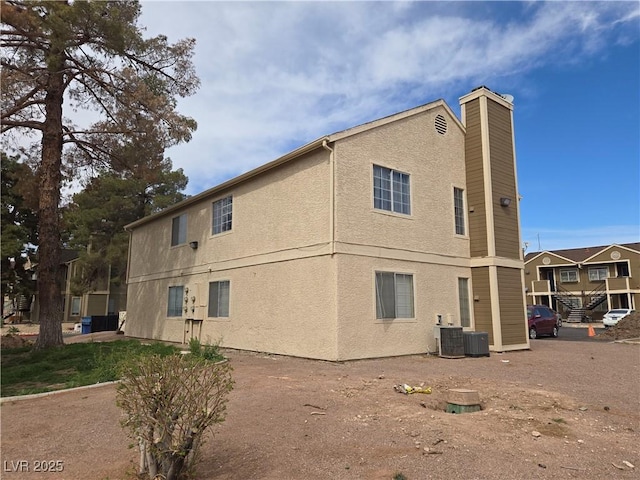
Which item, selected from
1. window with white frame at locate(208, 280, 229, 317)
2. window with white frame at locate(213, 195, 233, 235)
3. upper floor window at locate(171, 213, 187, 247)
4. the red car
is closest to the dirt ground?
window with white frame at locate(208, 280, 229, 317)

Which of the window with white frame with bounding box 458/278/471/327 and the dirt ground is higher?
the window with white frame with bounding box 458/278/471/327

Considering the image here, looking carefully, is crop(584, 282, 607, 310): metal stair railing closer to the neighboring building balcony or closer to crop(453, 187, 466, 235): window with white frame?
the neighboring building balcony

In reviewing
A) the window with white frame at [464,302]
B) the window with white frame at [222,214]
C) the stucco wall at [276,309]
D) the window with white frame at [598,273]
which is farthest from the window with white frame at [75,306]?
the window with white frame at [598,273]

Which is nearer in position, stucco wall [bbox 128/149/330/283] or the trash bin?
stucco wall [bbox 128/149/330/283]

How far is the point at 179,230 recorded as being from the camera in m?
18.4

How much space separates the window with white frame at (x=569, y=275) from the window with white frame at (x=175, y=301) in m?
39.2

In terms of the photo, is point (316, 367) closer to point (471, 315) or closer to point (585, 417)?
point (585, 417)

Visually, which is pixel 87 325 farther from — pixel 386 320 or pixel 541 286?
pixel 541 286

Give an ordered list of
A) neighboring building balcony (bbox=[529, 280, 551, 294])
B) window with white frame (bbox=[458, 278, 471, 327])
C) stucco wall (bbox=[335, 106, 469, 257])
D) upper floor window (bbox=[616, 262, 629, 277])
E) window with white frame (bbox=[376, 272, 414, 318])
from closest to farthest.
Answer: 1. stucco wall (bbox=[335, 106, 469, 257])
2. window with white frame (bbox=[376, 272, 414, 318])
3. window with white frame (bbox=[458, 278, 471, 327])
4. upper floor window (bbox=[616, 262, 629, 277])
5. neighboring building balcony (bbox=[529, 280, 551, 294])

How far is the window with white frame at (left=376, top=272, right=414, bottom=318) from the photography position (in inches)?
461

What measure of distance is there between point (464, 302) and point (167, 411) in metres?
12.2

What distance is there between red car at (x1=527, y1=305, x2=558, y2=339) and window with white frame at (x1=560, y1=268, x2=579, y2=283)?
2461 centimetres

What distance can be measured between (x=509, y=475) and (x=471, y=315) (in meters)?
10.9

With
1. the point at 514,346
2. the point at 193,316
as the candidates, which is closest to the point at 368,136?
the point at 514,346
